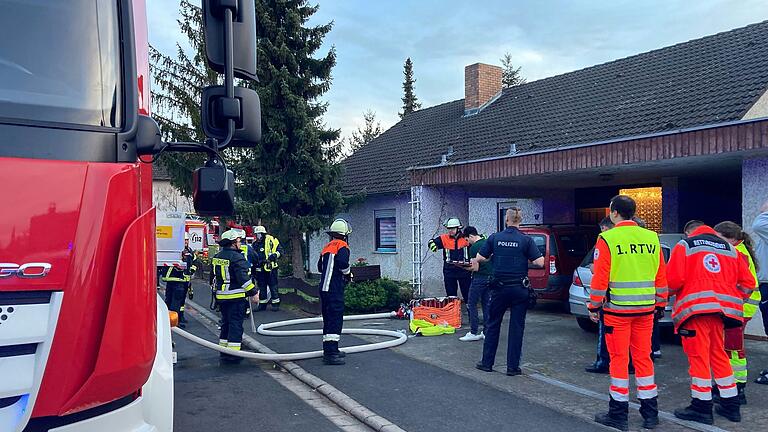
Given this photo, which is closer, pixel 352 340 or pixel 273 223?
pixel 352 340

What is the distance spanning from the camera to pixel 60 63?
2.47m

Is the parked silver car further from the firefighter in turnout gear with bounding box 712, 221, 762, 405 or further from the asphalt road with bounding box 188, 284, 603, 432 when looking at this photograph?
the firefighter in turnout gear with bounding box 712, 221, 762, 405

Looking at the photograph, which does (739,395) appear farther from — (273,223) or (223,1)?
(273,223)

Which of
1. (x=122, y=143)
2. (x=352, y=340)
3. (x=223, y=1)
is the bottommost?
(x=352, y=340)

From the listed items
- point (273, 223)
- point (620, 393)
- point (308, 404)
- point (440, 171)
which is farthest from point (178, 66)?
point (620, 393)

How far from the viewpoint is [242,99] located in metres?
2.87

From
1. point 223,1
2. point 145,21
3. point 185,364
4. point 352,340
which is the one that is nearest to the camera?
point 223,1

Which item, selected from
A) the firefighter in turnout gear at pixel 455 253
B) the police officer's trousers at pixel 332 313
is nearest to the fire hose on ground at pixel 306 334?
the police officer's trousers at pixel 332 313

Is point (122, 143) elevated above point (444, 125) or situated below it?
below

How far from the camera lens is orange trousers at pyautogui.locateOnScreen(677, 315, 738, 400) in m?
5.26

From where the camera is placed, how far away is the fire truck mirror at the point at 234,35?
280 centimetres

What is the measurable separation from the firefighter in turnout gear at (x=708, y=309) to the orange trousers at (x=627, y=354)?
1.20 feet

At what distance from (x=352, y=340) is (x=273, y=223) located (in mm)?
7555

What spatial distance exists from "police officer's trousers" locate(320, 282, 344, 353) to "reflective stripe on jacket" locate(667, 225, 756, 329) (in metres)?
4.00
